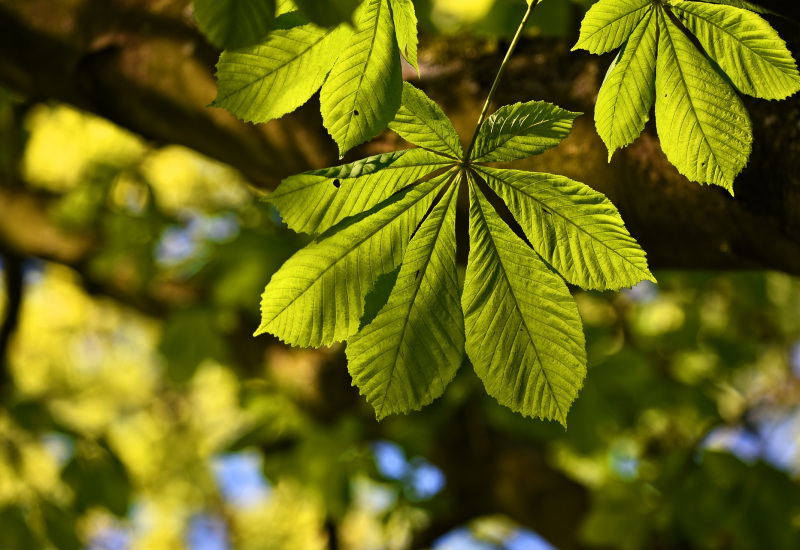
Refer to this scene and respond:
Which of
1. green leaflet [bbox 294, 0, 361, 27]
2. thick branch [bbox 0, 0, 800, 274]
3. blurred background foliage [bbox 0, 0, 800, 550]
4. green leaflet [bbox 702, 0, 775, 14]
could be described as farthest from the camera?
blurred background foliage [bbox 0, 0, 800, 550]

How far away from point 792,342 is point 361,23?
3.15 m

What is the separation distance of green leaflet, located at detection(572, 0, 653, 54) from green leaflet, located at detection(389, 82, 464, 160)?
0.34 feet

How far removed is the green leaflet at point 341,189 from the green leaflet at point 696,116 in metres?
0.18

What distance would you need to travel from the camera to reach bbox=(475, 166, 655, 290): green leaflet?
0.44m

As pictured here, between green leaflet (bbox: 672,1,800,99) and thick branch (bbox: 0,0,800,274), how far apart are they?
0.58 ft

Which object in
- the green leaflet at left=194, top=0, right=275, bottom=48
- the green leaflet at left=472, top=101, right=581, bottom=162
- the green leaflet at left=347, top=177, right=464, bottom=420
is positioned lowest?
the green leaflet at left=347, top=177, right=464, bottom=420

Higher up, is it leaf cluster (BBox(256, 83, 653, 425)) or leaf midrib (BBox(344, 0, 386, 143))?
leaf midrib (BBox(344, 0, 386, 143))

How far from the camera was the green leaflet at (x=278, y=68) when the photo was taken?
0.46 metres

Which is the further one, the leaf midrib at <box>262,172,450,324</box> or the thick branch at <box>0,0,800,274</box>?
the thick branch at <box>0,0,800,274</box>

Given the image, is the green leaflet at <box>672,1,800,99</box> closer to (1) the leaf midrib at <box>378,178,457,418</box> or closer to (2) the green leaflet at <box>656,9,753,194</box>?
(2) the green leaflet at <box>656,9,753,194</box>

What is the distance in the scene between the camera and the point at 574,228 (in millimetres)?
457

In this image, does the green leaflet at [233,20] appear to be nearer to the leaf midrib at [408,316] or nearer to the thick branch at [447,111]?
the leaf midrib at [408,316]

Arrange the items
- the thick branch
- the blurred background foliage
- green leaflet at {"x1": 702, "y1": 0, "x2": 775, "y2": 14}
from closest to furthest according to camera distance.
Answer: green leaflet at {"x1": 702, "y1": 0, "x2": 775, "y2": 14}, the thick branch, the blurred background foliage

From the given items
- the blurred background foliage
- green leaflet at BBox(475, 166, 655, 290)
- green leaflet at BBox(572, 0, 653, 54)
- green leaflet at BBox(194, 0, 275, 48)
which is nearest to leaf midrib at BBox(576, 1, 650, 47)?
green leaflet at BBox(572, 0, 653, 54)
